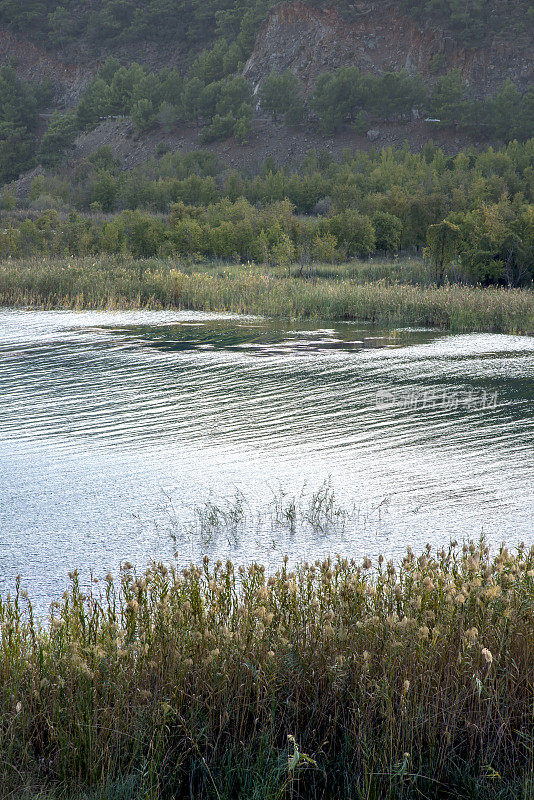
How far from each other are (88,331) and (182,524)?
1712 centimetres

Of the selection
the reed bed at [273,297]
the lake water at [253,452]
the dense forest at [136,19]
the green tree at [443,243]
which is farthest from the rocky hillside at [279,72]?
the lake water at [253,452]

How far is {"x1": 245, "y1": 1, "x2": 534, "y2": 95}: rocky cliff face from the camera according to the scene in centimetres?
9544

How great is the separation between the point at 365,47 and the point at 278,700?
104419 millimetres

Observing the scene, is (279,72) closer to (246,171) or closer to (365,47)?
(365,47)

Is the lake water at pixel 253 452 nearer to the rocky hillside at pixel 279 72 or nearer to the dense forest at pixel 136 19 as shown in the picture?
the rocky hillside at pixel 279 72

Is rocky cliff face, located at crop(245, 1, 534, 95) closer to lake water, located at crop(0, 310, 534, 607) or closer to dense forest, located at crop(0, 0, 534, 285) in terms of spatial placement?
dense forest, located at crop(0, 0, 534, 285)

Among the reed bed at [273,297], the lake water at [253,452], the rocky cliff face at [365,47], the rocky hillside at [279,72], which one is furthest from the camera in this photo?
the rocky cliff face at [365,47]

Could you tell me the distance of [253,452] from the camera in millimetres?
10977

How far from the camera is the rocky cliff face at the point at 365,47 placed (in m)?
95.4

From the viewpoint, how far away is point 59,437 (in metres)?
11.6

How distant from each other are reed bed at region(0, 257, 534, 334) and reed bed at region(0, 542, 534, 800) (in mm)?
21060

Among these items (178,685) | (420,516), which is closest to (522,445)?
(420,516)

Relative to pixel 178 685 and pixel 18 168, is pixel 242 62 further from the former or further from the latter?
pixel 178 685

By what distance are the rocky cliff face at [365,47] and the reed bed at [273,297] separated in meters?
70.8
